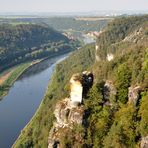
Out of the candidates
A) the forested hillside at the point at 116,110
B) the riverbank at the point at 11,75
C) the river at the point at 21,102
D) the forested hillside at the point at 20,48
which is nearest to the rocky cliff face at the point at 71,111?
the forested hillside at the point at 116,110

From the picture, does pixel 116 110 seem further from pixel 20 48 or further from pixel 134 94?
pixel 20 48

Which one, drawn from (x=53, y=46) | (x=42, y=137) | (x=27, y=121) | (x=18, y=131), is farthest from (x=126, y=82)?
(x=53, y=46)

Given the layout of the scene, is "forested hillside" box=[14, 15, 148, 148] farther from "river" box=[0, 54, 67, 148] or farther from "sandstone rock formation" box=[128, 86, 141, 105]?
"river" box=[0, 54, 67, 148]

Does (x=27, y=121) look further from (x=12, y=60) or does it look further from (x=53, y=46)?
(x=53, y=46)

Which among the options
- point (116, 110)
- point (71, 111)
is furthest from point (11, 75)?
point (116, 110)

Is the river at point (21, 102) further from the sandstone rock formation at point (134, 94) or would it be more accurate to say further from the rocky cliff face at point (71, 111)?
the sandstone rock formation at point (134, 94)
